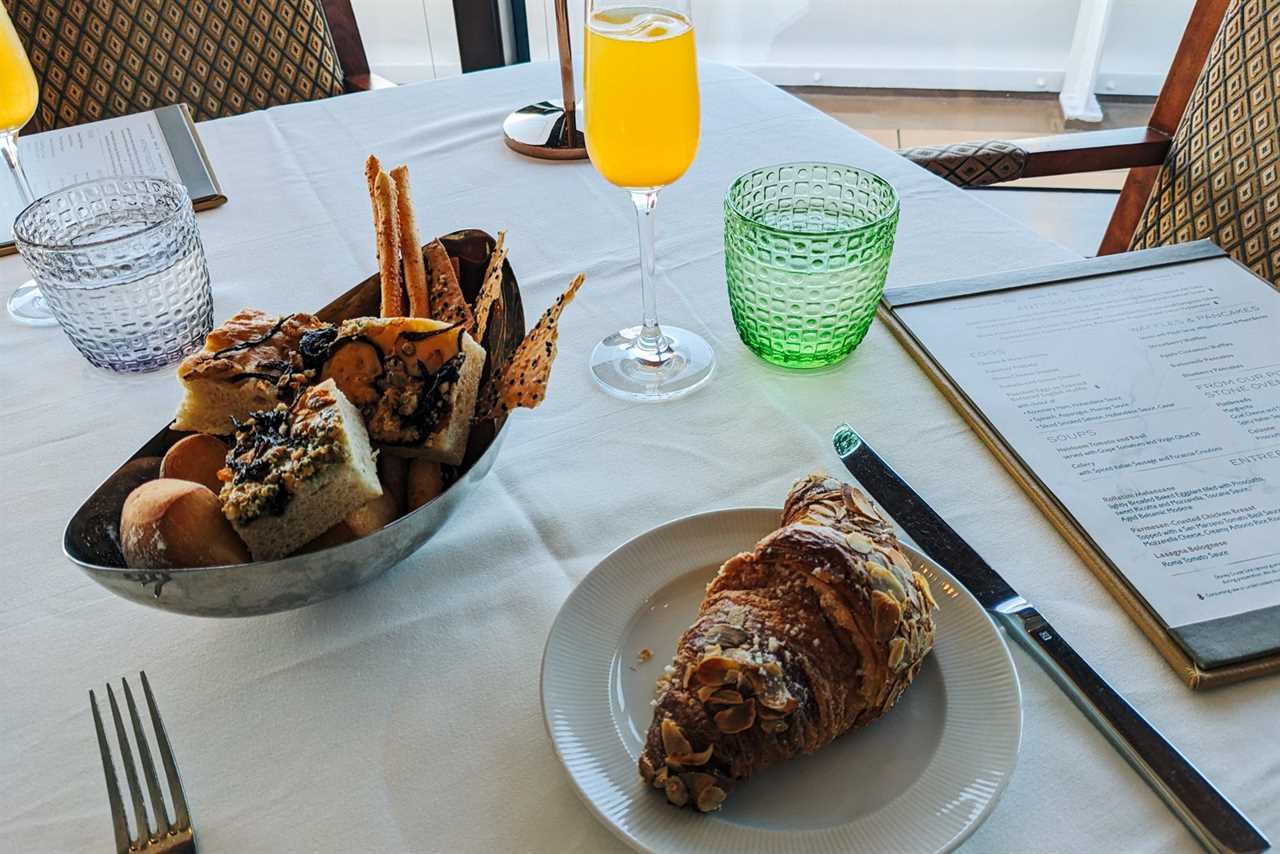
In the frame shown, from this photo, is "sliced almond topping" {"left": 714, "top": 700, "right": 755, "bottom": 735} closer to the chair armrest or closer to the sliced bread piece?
the sliced bread piece

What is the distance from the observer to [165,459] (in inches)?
20.8

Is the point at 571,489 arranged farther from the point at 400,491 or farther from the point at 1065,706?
the point at 1065,706

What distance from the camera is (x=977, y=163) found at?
102cm

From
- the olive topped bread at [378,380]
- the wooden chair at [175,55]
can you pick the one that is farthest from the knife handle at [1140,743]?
the wooden chair at [175,55]

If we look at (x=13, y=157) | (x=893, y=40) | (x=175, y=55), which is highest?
(x=13, y=157)

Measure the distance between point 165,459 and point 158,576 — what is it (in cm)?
11

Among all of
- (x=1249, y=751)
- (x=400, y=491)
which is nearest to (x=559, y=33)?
(x=400, y=491)

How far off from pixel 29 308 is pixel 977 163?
917 millimetres

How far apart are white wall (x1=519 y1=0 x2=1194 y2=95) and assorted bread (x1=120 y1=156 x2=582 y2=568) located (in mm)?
2049

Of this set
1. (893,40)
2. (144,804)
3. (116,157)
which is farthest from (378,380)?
(893,40)

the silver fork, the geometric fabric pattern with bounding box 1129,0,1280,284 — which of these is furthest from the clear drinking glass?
the geometric fabric pattern with bounding box 1129,0,1280,284

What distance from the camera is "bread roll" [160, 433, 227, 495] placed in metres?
0.53

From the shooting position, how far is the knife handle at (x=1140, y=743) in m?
0.40

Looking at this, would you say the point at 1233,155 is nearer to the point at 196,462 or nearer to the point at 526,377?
the point at 526,377
